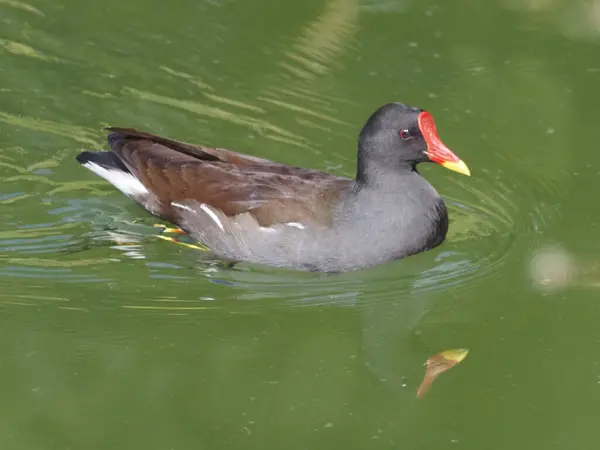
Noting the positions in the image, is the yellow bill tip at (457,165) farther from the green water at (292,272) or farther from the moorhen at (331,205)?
the green water at (292,272)

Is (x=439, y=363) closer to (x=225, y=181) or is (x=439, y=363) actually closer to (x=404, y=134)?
(x=404, y=134)

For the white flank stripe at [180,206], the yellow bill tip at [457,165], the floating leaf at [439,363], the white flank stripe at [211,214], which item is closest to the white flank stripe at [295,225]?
the white flank stripe at [211,214]

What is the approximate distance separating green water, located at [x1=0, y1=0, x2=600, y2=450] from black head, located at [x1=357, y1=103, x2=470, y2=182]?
498 mm

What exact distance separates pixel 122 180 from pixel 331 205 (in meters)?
1.30

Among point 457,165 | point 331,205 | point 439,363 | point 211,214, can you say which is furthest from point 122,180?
point 439,363

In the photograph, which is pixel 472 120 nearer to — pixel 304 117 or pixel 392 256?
pixel 304 117

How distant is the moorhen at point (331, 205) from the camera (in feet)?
21.2

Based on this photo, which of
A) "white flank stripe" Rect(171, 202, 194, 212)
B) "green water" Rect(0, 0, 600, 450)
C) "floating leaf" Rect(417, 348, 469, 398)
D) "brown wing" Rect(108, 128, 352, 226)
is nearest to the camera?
"green water" Rect(0, 0, 600, 450)

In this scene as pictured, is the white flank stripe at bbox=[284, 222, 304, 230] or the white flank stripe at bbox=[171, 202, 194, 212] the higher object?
the white flank stripe at bbox=[284, 222, 304, 230]

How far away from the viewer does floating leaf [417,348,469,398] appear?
542 centimetres

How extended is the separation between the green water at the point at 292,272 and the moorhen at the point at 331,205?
124 millimetres

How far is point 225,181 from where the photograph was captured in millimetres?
6805

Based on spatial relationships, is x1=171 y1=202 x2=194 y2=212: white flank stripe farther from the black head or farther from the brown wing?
the black head

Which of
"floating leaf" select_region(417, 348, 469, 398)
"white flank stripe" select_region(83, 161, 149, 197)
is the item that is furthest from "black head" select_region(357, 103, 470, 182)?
"white flank stripe" select_region(83, 161, 149, 197)
